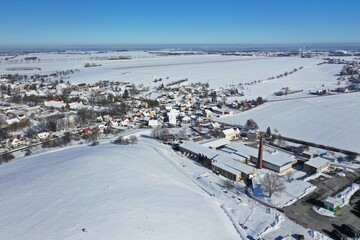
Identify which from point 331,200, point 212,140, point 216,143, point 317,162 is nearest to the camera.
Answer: point 331,200

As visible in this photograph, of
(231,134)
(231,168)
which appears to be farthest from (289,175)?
(231,134)

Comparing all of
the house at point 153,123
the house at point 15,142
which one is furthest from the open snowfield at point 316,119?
the house at point 15,142

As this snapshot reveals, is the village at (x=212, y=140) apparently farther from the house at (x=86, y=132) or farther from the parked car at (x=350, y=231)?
the parked car at (x=350, y=231)

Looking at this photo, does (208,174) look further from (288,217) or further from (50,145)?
(50,145)

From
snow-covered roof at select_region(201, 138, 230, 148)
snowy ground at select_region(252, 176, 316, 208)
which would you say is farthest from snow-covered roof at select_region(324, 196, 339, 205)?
snow-covered roof at select_region(201, 138, 230, 148)

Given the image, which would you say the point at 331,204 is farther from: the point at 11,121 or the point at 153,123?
→ the point at 11,121
